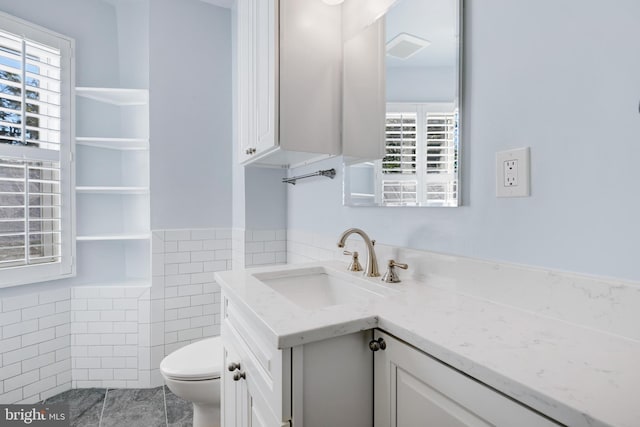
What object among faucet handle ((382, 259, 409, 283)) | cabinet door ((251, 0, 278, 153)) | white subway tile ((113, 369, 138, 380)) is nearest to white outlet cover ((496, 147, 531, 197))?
faucet handle ((382, 259, 409, 283))

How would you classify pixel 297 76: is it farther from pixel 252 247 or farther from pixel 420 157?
pixel 252 247

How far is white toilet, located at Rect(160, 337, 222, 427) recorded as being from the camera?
1.57m

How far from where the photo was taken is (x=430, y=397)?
681 millimetres

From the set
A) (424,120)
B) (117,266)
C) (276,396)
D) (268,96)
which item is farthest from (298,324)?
(117,266)

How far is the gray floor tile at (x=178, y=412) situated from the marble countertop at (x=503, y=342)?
139cm

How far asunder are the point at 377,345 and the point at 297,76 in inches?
43.8

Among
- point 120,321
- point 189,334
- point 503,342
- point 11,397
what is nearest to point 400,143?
point 503,342

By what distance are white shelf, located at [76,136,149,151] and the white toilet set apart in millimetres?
1485

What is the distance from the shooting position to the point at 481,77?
997mm

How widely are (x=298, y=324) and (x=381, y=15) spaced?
4.11 feet

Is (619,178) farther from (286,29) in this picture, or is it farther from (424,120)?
(286,29)

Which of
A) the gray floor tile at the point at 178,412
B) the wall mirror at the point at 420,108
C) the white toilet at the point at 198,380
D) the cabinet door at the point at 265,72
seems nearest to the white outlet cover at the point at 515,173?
the wall mirror at the point at 420,108

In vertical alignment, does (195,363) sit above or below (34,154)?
below

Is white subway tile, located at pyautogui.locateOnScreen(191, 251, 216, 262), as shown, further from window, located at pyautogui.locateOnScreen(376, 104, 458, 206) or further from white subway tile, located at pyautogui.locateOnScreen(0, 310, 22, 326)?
window, located at pyautogui.locateOnScreen(376, 104, 458, 206)
